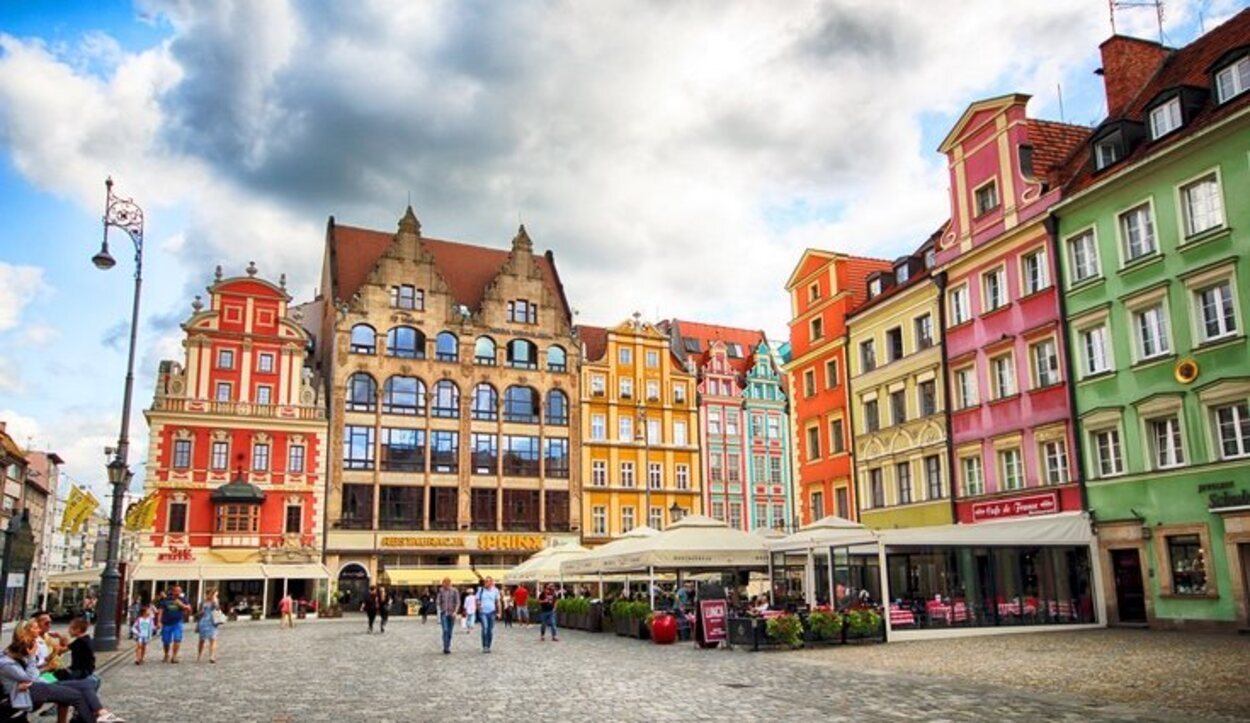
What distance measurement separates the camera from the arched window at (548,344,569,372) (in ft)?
203

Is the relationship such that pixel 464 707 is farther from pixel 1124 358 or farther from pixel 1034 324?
pixel 1034 324

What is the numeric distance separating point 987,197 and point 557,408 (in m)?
34.2

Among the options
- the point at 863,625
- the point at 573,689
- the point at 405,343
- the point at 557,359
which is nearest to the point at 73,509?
the point at 573,689

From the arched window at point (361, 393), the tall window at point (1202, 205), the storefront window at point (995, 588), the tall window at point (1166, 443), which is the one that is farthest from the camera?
the arched window at point (361, 393)

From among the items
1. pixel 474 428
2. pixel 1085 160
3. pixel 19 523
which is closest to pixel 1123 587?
pixel 1085 160

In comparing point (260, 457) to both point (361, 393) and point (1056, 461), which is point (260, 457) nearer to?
point (361, 393)

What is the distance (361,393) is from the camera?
56062mm

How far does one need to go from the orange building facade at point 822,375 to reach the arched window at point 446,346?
22687mm

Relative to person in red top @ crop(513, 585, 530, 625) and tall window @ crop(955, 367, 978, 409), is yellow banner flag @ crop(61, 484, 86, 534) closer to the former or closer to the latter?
person in red top @ crop(513, 585, 530, 625)

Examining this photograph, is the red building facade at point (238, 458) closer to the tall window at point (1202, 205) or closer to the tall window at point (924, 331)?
the tall window at point (924, 331)


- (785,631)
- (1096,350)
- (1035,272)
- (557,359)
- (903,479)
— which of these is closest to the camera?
(785,631)

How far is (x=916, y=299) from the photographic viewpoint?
35625mm

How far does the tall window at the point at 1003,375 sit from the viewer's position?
30.6 meters

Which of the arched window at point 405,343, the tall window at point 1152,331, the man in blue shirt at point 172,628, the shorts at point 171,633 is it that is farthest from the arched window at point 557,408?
the tall window at point 1152,331
